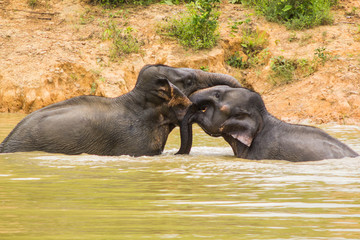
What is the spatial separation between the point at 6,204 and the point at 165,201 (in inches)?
43.0

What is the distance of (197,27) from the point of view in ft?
59.6

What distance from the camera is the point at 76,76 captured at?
17.5 m

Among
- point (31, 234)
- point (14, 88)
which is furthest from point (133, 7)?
point (31, 234)

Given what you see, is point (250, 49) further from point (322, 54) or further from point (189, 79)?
point (189, 79)

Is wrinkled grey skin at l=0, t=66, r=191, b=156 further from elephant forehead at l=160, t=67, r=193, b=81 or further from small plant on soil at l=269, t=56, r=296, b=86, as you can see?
small plant on soil at l=269, t=56, r=296, b=86

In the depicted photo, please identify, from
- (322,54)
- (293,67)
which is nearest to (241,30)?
(293,67)

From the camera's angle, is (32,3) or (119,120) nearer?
(119,120)

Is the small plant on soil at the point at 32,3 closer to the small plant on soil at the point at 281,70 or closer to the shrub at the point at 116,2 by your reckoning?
the shrub at the point at 116,2

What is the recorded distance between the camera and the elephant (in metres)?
7.98

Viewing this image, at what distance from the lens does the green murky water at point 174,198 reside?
3.40m

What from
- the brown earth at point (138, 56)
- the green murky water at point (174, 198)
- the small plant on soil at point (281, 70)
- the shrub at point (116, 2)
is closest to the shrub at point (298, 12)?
the brown earth at point (138, 56)

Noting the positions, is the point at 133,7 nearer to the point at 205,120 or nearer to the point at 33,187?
the point at 205,120

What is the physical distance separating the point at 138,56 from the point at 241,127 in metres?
10.3

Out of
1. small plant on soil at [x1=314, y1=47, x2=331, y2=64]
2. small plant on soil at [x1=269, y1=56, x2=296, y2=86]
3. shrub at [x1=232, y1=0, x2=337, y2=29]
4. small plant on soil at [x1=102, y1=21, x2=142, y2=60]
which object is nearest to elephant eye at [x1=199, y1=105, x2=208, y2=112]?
small plant on soil at [x1=269, y1=56, x2=296, y2=86]
